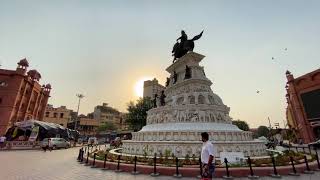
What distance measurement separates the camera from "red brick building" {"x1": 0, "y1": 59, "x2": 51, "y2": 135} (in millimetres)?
39031

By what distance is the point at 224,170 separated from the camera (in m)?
10.5

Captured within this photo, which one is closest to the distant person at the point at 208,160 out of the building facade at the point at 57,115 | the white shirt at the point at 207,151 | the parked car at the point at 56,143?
the white shirt at the point at 207,151

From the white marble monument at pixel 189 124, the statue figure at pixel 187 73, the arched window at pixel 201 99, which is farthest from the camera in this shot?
the statue figure at pixel 187 73

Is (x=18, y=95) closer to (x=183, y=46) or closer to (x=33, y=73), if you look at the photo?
(x=33, y=73)

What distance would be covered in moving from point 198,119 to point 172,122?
2575 millimetres

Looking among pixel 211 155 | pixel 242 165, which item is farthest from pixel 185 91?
pixel 211 155

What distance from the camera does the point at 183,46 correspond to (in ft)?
92.4

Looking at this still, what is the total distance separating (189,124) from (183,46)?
515 inches

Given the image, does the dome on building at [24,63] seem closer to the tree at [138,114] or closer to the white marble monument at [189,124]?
the tree at [138,114]

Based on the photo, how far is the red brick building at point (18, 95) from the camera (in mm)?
39031

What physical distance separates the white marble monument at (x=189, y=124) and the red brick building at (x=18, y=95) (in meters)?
31.8

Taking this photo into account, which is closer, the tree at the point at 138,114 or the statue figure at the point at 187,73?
the statue figure at the point at 187,73

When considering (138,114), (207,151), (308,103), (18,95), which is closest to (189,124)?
(207,151)

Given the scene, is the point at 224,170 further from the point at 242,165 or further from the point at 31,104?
the point at 31,104
